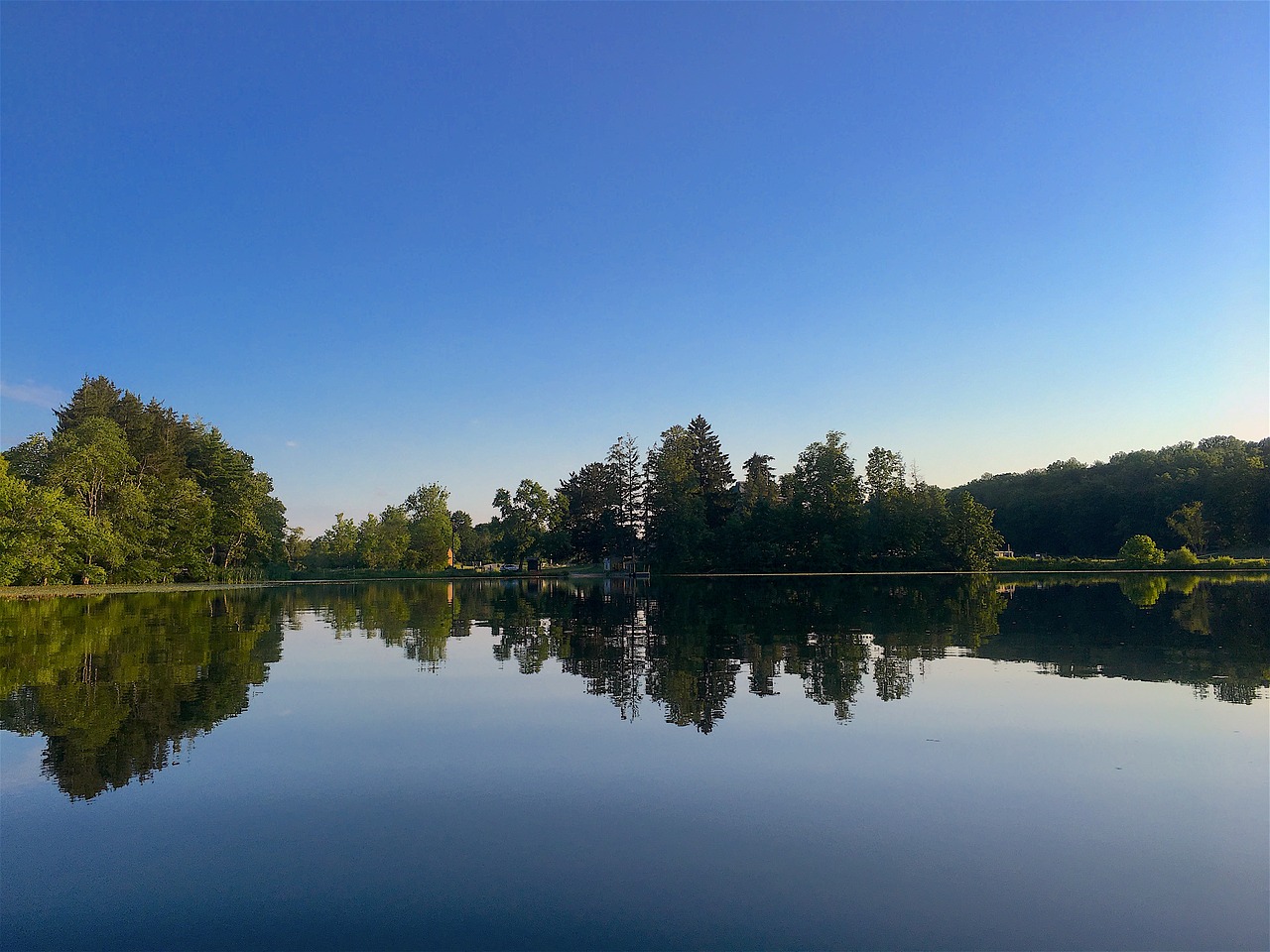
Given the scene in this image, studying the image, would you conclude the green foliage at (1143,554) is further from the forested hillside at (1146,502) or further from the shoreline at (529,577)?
the forested hillside at (1146,502)

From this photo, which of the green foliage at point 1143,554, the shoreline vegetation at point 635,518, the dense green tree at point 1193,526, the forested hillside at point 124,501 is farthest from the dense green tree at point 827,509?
the forested hillside at point 124,501

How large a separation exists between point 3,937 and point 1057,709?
10.8 m

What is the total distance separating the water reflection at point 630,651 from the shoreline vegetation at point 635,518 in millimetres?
25693

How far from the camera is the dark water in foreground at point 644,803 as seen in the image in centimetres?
439

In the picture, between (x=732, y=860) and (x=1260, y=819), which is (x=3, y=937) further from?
(x=1260, y=819)

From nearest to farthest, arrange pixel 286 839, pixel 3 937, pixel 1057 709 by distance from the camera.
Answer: pixel 3 937 < pixel 286 839 < pixel 1057 709

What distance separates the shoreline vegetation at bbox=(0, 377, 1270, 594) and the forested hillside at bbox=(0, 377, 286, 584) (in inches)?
6.4

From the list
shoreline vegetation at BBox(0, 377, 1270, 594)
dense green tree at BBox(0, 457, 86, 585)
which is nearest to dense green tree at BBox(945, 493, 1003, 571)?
shoreline vegetation at BBox(0, 377, 1270, 594)

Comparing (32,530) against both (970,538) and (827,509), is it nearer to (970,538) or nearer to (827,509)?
(827,509)

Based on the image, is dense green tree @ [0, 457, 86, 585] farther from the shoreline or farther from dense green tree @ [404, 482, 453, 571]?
dense green tree @ [404, 482, 453, 571]

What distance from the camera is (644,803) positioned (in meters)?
6.33

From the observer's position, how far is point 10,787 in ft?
22.8

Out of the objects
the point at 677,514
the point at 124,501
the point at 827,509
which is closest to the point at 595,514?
the point at 677,514

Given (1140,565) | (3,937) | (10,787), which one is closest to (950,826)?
(3,937)
